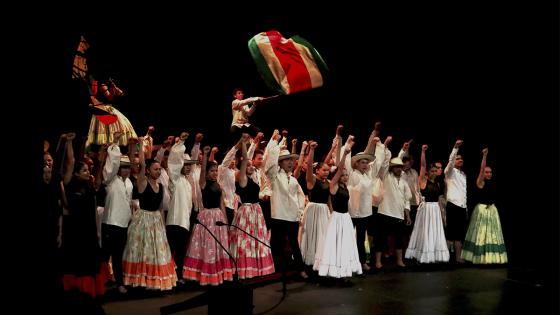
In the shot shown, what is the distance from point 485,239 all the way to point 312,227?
277cm

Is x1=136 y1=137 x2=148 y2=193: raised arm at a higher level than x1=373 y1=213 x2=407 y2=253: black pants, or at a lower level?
higher

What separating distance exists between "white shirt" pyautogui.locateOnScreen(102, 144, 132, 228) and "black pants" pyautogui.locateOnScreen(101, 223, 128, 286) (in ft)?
0.20

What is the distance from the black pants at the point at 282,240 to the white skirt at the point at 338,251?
0.26 m

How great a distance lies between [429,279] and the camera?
305 inches

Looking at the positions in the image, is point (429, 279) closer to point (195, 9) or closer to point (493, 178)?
point (493, 178)

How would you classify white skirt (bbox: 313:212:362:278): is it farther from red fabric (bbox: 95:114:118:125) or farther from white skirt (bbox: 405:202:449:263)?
red fabric (bbox: 95:114:118:125)

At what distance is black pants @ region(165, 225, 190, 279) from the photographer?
718cm

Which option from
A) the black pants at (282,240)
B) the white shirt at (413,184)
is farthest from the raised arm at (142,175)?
the white shirt at (413,184)

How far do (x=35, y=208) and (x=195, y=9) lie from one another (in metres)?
7.16

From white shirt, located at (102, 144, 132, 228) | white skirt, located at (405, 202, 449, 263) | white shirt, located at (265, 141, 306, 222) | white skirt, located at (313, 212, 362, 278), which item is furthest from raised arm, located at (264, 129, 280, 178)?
white skirt, located at (405, 202, 449, 263)

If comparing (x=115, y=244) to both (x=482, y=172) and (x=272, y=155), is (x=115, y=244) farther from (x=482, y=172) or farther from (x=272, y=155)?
(x=482, y=172)

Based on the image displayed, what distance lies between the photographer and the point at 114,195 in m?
6.48

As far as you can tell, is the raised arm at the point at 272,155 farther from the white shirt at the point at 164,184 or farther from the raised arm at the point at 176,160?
the white shirt at the point at 164,184

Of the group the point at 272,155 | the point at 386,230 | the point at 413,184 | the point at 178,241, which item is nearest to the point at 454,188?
the point at 413,184
